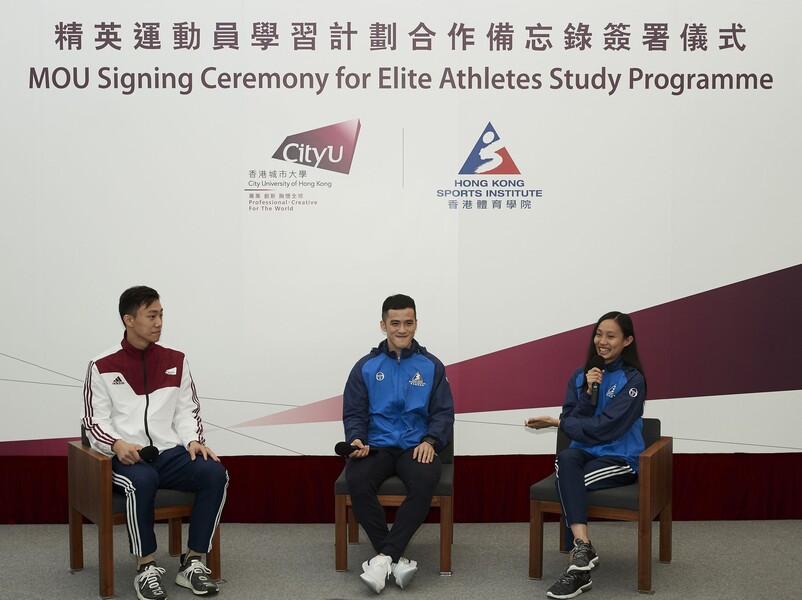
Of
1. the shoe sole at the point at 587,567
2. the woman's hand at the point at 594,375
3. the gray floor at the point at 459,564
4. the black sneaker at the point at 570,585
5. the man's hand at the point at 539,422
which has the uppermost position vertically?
the woman's hand at the point at 594,375

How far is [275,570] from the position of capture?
3.85 m

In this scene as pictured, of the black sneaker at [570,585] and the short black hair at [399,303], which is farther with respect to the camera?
the short black hair at [399,303]

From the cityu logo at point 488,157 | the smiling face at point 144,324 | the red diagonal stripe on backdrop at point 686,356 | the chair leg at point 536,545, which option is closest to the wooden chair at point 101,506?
the smiling face at point 144,324

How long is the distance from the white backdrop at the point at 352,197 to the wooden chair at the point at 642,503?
0.99 meters

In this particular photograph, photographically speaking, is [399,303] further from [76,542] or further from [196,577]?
[76,542]

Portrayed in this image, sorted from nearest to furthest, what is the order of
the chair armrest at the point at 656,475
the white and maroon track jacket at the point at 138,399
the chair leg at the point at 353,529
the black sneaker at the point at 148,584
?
the black sneaker at the point at 148,584 < the chair armrest at the point at 656,475 < the white and maroon track jacket at the point at 138,399 < the chair leg at the point at 353,529

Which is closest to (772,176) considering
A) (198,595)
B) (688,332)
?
(688,332)

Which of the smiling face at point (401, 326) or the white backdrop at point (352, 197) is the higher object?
the white backdrop at point (352, 197)

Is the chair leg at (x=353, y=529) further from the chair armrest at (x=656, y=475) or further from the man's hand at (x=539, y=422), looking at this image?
the chair armrest at (x=656, y=475)

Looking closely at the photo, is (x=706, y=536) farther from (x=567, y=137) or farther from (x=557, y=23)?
(x=557, y=23)

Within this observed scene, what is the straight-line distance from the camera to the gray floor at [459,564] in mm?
3568

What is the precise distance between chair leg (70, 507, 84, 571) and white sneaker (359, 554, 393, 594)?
125cm

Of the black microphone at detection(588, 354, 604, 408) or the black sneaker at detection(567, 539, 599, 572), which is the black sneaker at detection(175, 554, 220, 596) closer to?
the black sneaker at detection(567, 539, 599, 572)

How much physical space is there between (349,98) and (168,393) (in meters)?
1.74
